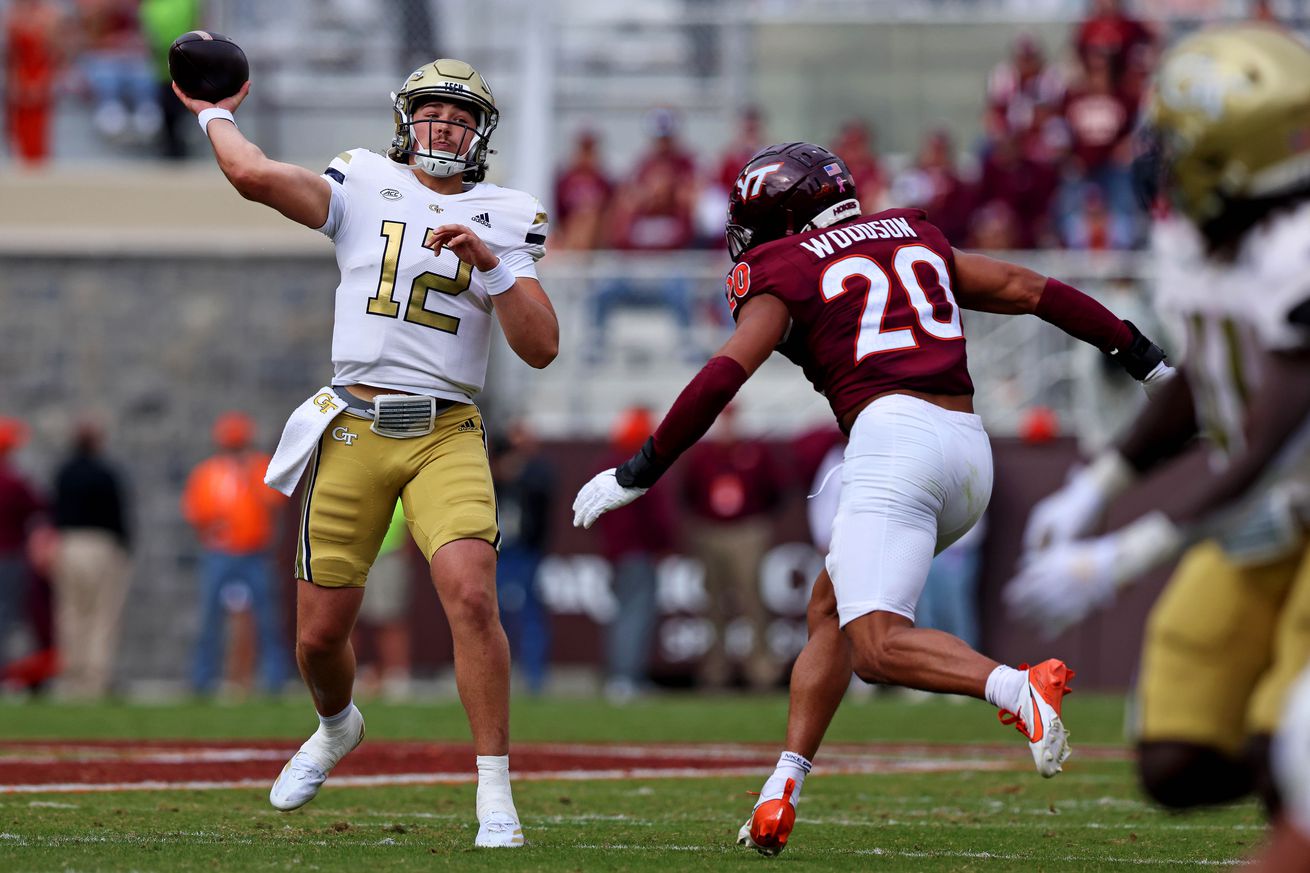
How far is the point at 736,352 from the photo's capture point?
4.98 meters

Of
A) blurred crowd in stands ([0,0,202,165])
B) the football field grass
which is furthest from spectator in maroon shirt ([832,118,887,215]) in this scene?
the football field grass

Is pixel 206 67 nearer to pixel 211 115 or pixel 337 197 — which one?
pixel 211 115

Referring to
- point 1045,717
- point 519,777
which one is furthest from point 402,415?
point 519,777

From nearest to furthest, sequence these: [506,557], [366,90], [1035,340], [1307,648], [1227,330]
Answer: [1307,648], [1227,330], [506,557], [1035,340], [366,90]

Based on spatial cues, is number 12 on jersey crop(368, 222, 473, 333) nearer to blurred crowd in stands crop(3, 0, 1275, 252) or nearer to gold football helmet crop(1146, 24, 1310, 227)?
gold football helmet crop(1146, 24, 1310, 227)

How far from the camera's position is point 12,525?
13.6 metres

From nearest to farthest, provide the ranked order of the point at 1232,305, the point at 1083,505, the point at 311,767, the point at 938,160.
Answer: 1. the point at 1232,305
2. the point at 1083,505
3. the point at 311,767
4. the point at 938,160

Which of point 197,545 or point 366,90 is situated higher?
point 366,90

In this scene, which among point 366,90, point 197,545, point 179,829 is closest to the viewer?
point 179,829

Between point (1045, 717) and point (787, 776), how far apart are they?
0.84 m

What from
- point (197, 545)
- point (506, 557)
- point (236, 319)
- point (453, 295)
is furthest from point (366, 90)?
point (453, 295)

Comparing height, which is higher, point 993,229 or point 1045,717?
point 993,229

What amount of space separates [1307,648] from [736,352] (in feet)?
6.47

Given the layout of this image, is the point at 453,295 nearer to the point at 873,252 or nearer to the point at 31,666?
the point at 873,252
